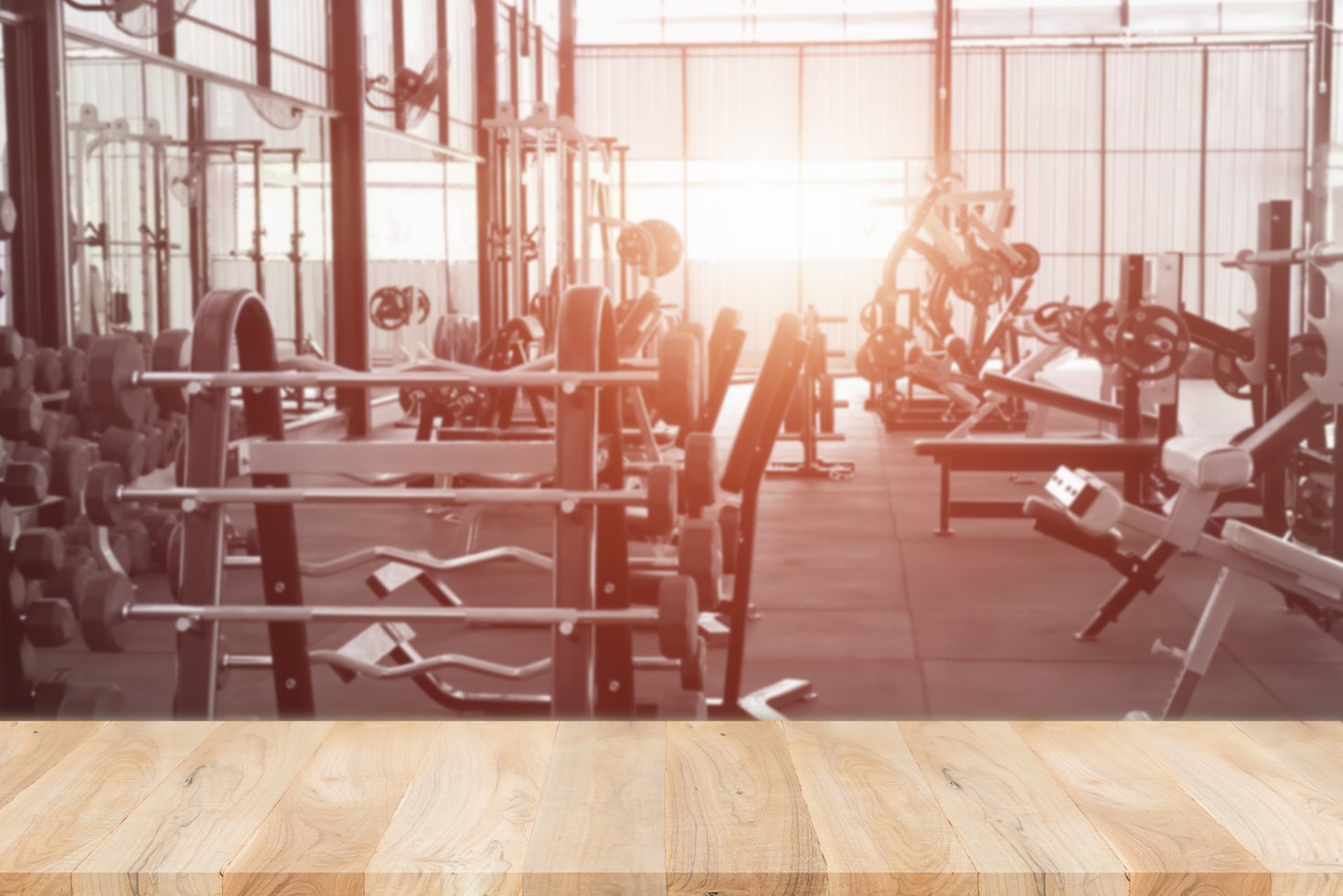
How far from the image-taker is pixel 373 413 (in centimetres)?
920

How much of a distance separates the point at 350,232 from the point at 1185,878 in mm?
7134

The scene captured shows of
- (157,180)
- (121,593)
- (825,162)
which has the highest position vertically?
(825,162)

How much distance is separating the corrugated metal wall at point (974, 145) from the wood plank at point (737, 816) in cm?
1297

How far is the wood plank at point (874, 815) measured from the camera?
162 centimetres

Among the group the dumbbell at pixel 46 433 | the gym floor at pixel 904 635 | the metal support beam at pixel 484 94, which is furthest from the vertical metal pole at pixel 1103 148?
the dumbbell at pixel 46 433

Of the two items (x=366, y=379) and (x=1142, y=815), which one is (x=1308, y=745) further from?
(x=366, y=379)

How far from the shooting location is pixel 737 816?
5.90 feet

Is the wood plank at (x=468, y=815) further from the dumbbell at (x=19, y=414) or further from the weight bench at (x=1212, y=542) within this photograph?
the weight bench at (x=1212, y=542)

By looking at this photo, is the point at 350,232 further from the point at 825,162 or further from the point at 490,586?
the point at 825,162

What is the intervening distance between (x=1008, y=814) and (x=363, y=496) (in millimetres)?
1104

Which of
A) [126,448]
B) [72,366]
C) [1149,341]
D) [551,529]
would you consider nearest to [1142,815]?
[126,448]

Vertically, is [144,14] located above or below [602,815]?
above

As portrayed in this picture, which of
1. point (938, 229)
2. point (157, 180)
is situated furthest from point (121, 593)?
point (938, 229)

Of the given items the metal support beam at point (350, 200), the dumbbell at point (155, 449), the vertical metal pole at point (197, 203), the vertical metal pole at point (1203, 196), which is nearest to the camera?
the dumbbell at point (155, 449)
